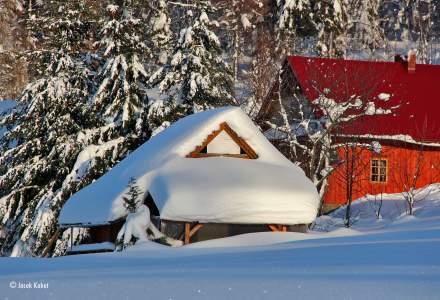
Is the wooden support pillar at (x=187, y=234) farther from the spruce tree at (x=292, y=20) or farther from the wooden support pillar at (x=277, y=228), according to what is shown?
the spruce tree at (x=292, y=20)

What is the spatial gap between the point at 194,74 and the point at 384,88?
35.1ft

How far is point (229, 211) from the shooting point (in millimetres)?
22594

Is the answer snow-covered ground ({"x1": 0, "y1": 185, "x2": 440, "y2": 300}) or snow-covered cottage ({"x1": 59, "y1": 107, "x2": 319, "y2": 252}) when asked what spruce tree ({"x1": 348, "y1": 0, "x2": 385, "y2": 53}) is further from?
snow-covered ground ({"x1": 0, "y1": 185, "x2": 440, "y2": 300})

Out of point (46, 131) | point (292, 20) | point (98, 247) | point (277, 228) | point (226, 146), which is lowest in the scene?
point (98, 247)

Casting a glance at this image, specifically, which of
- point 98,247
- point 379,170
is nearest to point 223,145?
point 98,247

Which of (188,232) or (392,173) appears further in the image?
(392,173)

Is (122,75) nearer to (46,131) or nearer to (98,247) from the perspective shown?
(46,131)

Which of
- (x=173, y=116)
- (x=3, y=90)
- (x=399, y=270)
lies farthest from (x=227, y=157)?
(x=3, y=90)

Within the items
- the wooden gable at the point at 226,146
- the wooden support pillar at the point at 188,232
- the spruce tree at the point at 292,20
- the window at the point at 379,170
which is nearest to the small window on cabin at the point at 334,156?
the window at the point at 379,170

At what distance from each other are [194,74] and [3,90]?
1263 inches

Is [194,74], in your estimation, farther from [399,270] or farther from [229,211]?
[399,270]

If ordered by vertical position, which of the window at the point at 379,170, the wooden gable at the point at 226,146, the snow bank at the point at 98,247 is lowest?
the snow bank at the point at 98,247

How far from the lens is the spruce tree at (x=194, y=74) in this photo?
3256 centimetres

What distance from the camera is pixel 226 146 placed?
25.2 meters
